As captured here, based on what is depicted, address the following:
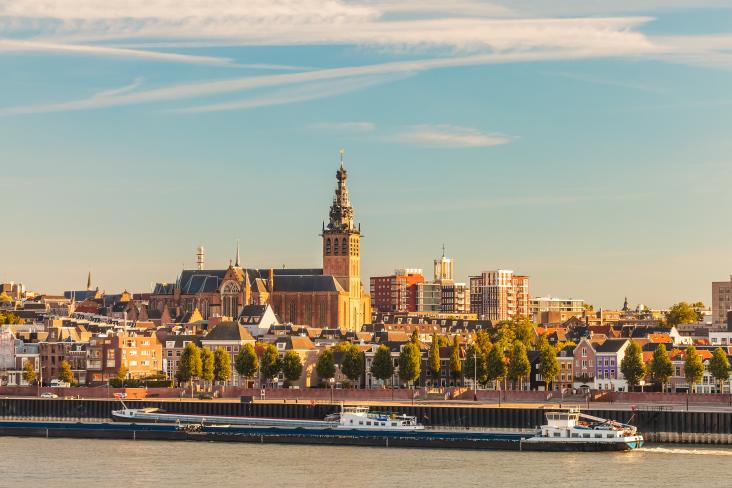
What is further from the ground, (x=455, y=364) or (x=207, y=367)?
(x=455, y=364)

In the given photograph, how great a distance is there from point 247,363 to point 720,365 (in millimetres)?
45243

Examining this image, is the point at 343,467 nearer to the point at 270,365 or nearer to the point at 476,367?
the point at 476,367

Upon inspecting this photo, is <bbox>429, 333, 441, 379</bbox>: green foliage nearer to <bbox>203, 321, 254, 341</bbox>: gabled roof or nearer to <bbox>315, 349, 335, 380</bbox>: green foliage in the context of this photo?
<bbox>315, 349, 335, 380</bbox>: green foliage

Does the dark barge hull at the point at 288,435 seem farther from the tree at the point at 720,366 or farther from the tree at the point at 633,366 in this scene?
the tree at the point at 720,366

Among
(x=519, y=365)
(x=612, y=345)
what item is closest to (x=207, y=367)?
(x=519, y=365)

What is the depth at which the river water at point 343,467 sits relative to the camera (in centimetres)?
8731

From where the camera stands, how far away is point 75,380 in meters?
161

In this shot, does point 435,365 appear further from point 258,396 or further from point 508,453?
point 508,453

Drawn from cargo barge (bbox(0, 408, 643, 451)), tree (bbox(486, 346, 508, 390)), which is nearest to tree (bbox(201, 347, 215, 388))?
tree (bbox(486, 346, 508, 390))

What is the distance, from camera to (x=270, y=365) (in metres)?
155

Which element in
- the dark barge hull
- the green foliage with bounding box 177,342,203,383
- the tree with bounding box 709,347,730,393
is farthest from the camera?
the green foliage with bounding box 177,342,203,383

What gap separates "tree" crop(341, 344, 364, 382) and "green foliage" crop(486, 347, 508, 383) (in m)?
15.2

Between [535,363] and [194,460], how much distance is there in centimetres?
5892

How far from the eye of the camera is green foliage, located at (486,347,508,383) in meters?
145
